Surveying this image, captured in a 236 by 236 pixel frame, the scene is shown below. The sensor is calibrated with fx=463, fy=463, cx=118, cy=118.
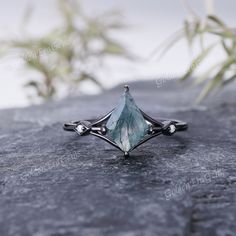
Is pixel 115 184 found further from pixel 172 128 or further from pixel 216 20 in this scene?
pixel 216 20

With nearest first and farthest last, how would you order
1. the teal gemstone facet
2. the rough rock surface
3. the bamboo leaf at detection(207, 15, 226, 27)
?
the rough rock surface < the teal gemstone facet < the bamboo leaf at detection(207, 15, 226, 27)

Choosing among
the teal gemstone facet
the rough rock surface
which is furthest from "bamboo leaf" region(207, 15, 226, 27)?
the teal gemstone facet

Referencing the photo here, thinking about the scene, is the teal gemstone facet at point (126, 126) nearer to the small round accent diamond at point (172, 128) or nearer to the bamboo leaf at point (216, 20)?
→ the small round accent diamond at point (172, 128)

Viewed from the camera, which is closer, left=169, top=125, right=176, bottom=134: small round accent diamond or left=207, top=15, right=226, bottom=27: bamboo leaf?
left=169, top=125, right=176, bottom=134: small round accent diamond

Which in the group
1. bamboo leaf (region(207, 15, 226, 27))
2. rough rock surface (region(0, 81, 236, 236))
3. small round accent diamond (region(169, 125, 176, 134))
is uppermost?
bamboo leaf (region(207, 15, 226, 27))

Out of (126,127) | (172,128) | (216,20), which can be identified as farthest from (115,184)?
(216,20)

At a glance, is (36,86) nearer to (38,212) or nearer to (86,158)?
(86,158)

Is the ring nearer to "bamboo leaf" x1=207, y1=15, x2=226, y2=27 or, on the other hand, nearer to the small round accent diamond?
the small round accent diamond
